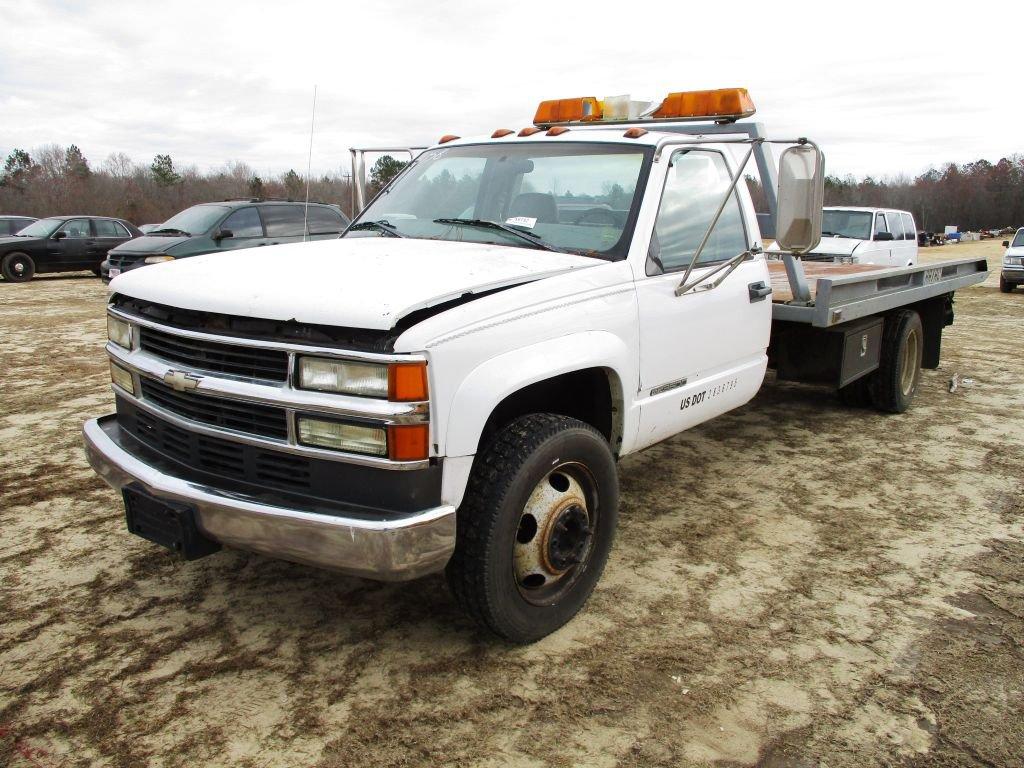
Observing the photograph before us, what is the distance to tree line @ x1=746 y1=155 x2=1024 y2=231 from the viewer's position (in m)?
77.1

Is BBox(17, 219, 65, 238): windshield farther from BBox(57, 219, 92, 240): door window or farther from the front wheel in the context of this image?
the front wheel

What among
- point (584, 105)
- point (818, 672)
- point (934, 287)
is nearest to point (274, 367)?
point (818, 672)

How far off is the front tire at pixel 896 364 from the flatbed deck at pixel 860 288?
0.23m

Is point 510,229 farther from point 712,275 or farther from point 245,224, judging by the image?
point 245,224

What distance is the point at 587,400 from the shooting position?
3586mm

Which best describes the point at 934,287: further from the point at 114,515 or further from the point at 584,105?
the point at 114,515

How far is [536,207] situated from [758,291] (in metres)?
1.38

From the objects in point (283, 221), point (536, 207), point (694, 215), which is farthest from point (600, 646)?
point (283, 221)

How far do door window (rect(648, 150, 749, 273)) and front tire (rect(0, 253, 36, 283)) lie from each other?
734 inches

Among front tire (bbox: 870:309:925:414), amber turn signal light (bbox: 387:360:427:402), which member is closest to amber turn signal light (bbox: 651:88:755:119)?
front tire (bbox: 870:309:925:414)

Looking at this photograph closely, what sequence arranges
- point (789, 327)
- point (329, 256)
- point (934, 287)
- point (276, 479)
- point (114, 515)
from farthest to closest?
point (934, 287) < point (789, 327) < point (114, 515) < point (329, 256) < point (276, 479)

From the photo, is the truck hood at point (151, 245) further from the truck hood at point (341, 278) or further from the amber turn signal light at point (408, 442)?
the amber turn signal light at point (408, 442)

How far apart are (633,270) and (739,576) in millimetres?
1462

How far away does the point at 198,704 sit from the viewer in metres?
2.74
